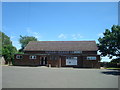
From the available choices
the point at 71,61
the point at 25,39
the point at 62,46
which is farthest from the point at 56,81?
the point at 25,39

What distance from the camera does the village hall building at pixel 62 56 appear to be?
35.7m

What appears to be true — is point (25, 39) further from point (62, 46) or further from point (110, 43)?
point (110, 43)

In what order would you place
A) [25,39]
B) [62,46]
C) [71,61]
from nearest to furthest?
1. [71,61]
2. [62,46]
3. [25,39]

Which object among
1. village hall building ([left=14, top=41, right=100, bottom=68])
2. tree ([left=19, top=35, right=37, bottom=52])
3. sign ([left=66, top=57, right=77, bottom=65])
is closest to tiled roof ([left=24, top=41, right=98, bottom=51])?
village hall building ([left=14, top=41, right=100, bottom=68])

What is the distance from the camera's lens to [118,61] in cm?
4122

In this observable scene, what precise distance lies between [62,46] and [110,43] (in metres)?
12.5

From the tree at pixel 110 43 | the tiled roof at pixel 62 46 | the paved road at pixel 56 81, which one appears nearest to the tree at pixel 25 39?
the tiled roof at pixel 62 46

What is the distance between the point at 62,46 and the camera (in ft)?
135

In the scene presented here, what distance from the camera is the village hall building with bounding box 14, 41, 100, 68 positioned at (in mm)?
35656

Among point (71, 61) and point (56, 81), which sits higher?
point (71, 61)

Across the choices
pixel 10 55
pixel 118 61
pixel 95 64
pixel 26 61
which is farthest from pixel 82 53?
pixel 10 55

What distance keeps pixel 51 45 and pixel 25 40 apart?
122ft

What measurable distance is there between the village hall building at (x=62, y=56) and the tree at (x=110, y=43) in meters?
3.35

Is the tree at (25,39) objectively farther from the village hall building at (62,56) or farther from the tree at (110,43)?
the tree at (110,43)
